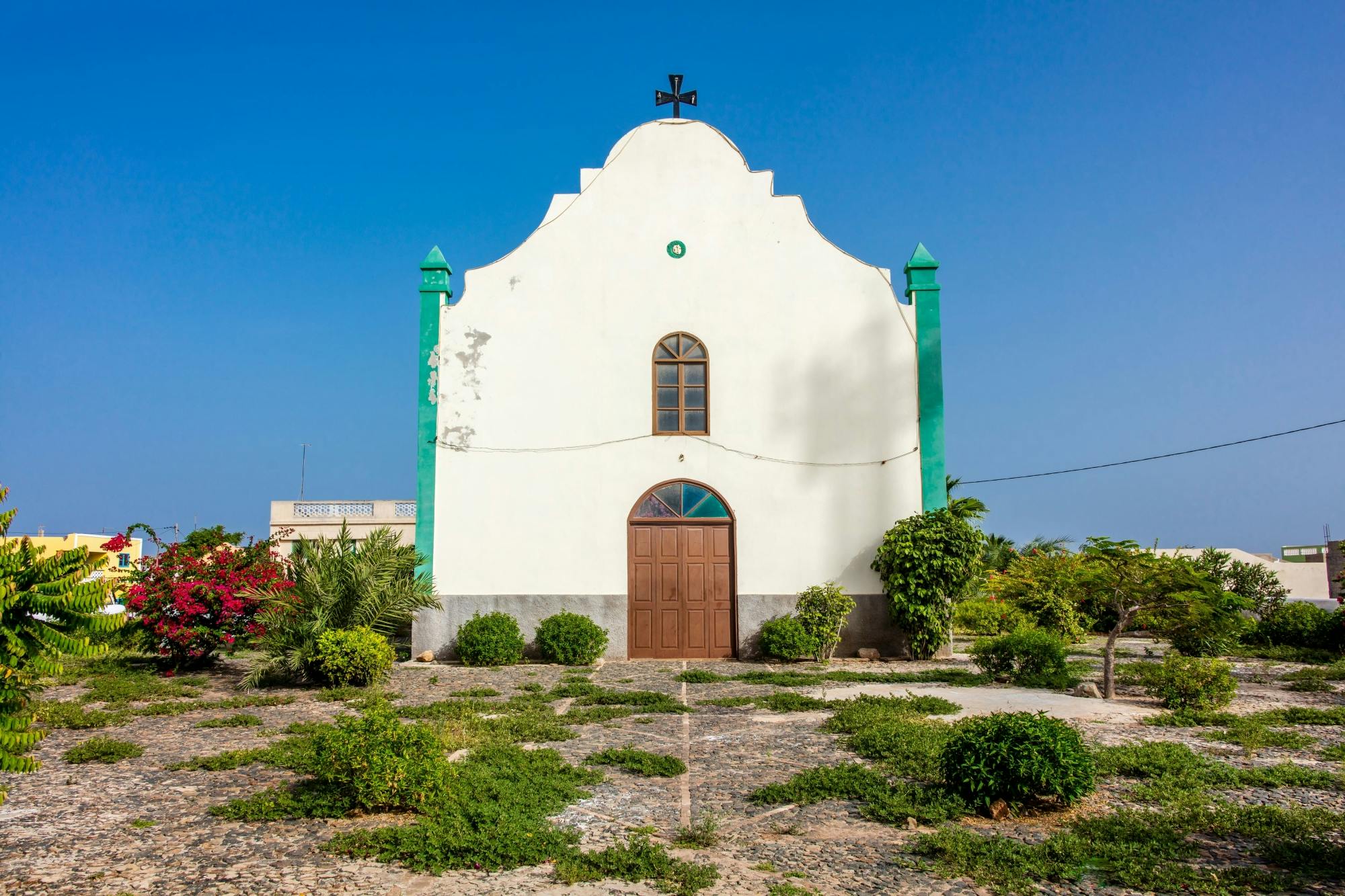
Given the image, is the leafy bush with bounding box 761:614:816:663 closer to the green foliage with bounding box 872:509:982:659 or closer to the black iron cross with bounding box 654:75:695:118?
the green foliage with bounding box 872:509:982:659

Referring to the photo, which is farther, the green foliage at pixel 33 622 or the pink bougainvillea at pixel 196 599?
the pink bougainvillea at pixel 196 599

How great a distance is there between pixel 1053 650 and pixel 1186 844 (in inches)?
280

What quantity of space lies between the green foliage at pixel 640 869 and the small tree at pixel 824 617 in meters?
10.1

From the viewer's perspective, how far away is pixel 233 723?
9.32 m

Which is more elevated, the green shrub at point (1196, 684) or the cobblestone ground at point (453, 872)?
the green shrub at point (1196, 684)

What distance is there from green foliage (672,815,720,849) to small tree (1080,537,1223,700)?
262 inches

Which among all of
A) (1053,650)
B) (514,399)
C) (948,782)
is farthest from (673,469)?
(948,782)

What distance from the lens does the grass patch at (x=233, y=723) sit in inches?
363

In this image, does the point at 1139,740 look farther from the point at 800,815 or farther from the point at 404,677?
the point at 404,677

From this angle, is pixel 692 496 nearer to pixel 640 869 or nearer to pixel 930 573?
pixel 930 573

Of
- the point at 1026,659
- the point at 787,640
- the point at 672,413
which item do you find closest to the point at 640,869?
the point at 1026,659

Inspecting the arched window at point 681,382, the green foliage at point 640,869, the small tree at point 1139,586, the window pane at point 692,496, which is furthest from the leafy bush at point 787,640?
the green foliage at point 640,869

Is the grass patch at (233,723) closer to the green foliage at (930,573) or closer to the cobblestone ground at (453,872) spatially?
the cobblestone ground at (453,872)

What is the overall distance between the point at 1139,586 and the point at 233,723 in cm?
1003
